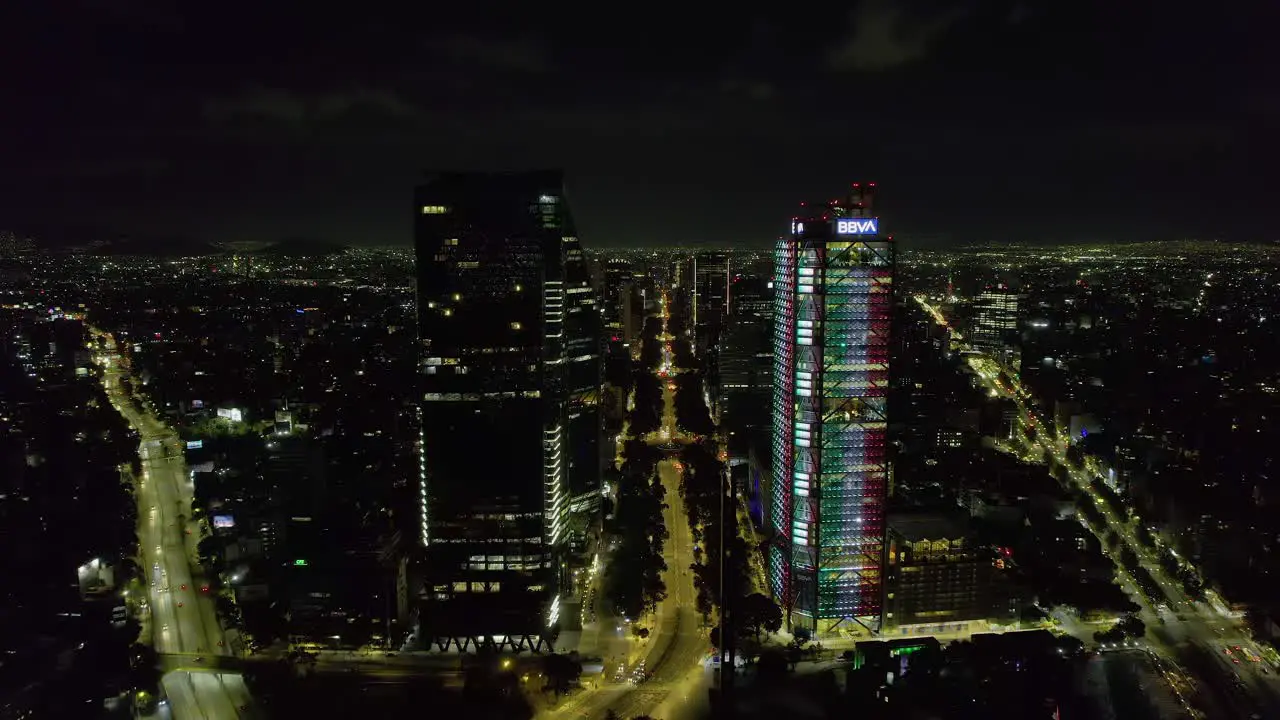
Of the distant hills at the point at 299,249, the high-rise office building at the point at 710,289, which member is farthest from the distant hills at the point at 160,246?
the high-rise office building at the point at 710,289

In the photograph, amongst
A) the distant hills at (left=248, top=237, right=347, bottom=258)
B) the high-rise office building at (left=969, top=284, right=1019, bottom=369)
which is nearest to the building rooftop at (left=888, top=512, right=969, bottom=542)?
the high-rise office building at (left=969, top=284, right=1019, bottom=369)

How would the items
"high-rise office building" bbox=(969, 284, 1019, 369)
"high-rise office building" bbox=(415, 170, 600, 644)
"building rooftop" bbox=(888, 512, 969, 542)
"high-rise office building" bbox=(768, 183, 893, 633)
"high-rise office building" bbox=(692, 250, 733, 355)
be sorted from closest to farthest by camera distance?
"high-rise office building" bbox=(768, 183, 893, 633)
"high-rise office building" bbox=(415, 170, 600, 644)
"building rooftop" bbox=(888, 512, 969, 542)
"high-rise office building" bbox=(969, 284, 1019, 369)
"high-rise office building" bbox=(692, 250, 733, 355)

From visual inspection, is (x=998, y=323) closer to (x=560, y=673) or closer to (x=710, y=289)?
(x=710, y=289)

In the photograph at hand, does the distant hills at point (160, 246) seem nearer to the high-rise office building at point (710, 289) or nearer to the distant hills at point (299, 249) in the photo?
the distant hills at point (299, 249)

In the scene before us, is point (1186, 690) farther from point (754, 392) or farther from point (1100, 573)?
point (754, 392)

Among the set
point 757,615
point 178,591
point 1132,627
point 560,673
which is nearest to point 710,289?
point 757,615

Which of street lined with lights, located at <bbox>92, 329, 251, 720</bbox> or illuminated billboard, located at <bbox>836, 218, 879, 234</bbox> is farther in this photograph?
illuminated billboard, located at <bbox>836, 218, 879, 234</bbox>

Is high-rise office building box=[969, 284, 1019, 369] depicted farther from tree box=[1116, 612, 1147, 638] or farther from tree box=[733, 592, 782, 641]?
tree box=[733, 592, 782, 641]

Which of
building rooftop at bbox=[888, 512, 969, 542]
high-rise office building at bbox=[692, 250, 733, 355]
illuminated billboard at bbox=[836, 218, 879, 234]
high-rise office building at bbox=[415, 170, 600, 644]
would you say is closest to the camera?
illuminated billboard at bbox=[836, 218, 879, 234]
